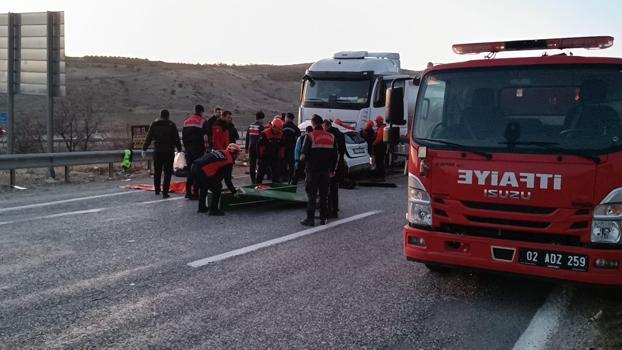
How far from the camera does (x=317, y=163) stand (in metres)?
9.16

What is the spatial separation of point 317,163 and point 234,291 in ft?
12.6

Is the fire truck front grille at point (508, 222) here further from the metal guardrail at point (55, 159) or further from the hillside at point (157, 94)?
the hillside at point (157, 94)

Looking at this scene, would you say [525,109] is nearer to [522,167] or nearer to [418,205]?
[522,167]

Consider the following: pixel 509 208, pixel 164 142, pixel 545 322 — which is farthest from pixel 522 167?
pixel 164 142

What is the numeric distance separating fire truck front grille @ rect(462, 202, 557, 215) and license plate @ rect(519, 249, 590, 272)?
1.12ft

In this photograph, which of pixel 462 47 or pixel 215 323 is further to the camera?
pixel 462 47

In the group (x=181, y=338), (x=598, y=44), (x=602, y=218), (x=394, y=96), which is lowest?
(x=181, y=338)

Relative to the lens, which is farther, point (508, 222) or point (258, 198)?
→ point (258, 198)

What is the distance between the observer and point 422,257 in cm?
566

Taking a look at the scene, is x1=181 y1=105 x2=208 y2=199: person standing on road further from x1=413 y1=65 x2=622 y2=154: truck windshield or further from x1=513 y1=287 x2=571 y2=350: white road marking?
x1=513 y1=287 x2=571 y2=350: white road marking

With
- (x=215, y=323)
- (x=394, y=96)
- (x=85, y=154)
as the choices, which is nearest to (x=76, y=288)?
(x=215, y=323)

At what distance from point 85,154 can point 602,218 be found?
1190 centimetres

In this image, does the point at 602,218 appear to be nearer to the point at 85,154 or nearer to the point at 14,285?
the point at 14,285

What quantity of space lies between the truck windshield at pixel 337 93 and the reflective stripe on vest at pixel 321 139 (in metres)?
7.33
